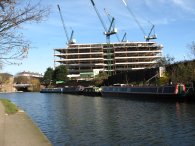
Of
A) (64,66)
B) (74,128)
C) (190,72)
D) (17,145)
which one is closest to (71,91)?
(64,66)

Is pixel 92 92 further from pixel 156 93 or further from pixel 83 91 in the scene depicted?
pixel 156 93

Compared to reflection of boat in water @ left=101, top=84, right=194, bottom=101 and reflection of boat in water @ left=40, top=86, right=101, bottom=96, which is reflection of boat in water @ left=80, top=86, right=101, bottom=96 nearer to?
reflection of boat in water @ left=40, top=86, right=101, bottom=96

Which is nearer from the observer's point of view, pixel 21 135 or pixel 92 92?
pixel 21 135

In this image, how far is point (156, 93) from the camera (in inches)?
2640

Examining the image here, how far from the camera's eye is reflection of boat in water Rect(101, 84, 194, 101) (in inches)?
2327

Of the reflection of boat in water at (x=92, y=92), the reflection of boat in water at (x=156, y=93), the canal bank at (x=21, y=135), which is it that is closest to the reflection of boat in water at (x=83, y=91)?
the reflection of boat in water at (x=92, y=92)

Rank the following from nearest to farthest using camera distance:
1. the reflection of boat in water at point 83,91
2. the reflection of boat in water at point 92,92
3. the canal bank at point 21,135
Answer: the canal bank at point 21,135, the reflection of boat in water at point 92,92, the reflection of boat in water at point 83,91

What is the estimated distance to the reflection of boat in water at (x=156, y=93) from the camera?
59.1 m

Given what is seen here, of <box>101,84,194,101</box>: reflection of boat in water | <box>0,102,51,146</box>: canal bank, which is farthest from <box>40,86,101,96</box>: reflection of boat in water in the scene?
<box>0,102,51,146</box>: canal bank

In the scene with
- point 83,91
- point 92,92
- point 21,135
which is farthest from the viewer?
point 83,91

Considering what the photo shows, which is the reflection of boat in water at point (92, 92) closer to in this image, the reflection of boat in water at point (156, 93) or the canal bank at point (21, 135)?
the reflection of boat in water at point (156, 93)

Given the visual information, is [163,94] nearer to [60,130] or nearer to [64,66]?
[60,130]

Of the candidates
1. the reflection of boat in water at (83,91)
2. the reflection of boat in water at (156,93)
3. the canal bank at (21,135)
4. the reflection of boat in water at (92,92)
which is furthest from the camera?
the reflection of boat in water at (83,91)

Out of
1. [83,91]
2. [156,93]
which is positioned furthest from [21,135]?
[83,91]
